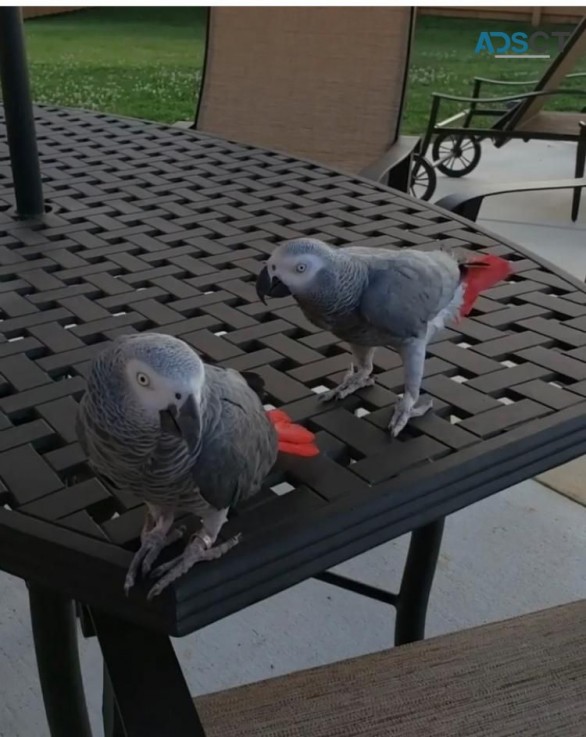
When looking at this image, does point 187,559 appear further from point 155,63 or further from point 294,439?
point 155,63

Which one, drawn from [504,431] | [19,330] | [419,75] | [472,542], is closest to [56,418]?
[19,330]

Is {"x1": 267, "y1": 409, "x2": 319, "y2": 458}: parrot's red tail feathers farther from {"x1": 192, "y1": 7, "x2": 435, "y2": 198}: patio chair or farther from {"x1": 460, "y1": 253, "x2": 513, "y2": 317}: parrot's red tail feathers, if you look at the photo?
{"x1": 192, "y1": 7, "x2": 435, "y2": 198}: patio chair

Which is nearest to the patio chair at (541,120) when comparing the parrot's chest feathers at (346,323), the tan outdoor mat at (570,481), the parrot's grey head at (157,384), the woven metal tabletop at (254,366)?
the tan outdoor mat at (570,481)

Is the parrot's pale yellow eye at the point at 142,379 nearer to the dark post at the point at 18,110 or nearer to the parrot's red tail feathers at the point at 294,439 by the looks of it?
the parrot's red tail feathers at the point at 294,439

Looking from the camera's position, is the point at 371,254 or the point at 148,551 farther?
the point at 371,254

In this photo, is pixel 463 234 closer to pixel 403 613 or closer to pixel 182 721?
pixel 403 613

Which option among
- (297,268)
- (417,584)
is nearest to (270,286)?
(297,268)

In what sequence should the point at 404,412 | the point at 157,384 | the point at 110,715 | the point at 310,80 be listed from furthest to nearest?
the point at 310,80
the point at 110,715
the point at 404,412
the point at 157,384

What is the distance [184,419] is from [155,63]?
6238 millimetres

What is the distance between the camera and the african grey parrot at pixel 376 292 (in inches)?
25.6

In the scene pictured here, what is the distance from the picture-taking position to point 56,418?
2.30 ft

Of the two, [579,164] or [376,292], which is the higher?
[376,292]

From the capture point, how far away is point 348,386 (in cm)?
75

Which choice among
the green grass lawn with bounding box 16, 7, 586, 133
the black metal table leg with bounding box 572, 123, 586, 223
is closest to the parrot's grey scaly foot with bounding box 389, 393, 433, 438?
Result: the black metal table leg with bounding box 572, 123, 586, 223
